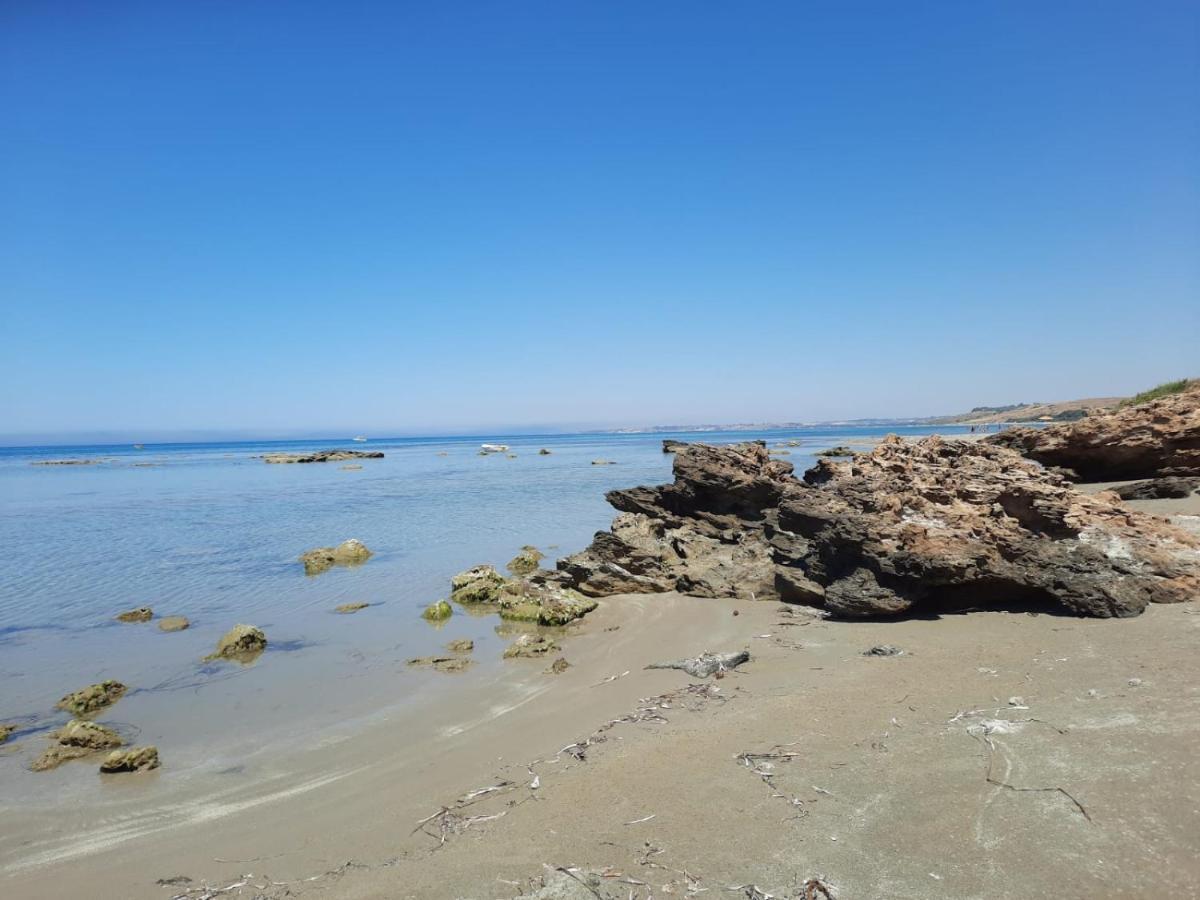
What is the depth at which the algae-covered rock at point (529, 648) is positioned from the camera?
9.26m

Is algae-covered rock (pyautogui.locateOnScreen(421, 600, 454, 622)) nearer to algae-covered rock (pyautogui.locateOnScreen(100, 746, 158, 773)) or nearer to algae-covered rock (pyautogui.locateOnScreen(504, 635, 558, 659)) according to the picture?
algae-covered rock (pyautogui.locateOnScreen(504, 635, 558, 659))

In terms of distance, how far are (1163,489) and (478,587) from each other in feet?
41.1

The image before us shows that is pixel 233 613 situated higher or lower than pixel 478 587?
lower

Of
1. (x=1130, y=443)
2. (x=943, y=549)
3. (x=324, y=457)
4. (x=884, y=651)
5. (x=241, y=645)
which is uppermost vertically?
(x=1130, y=443)

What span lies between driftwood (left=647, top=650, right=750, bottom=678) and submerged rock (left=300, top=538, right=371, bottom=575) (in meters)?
10.7

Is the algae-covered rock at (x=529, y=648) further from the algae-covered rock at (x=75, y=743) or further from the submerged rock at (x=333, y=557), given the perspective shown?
the submerged rock at (x=333, y=557)

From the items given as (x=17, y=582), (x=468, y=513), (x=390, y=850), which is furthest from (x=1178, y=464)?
(x=17, y=582)

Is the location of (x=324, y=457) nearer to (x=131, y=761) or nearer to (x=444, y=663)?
(x=444, y=663)

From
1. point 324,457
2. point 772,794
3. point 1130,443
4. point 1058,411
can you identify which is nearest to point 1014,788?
point 772,794

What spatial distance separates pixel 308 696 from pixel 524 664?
2.61m

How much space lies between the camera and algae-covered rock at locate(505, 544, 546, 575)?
48.6 feet

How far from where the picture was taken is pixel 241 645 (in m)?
9.78

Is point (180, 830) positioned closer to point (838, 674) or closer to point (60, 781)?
point (60, 781)

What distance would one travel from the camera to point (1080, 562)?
7809mm
